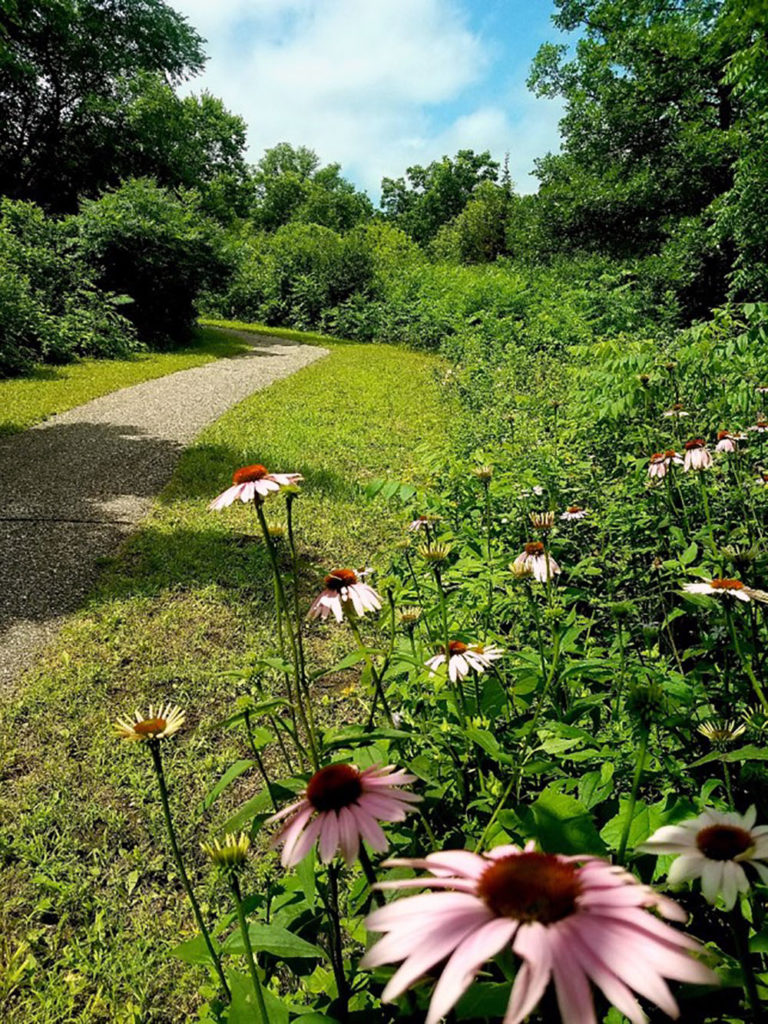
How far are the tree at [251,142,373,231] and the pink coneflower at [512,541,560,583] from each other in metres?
33.6

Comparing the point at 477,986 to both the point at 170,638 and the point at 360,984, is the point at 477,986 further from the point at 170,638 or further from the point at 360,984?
the point at 170,638

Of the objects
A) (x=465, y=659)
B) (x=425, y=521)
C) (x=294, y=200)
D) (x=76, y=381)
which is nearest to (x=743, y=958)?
(x=465, y=659)

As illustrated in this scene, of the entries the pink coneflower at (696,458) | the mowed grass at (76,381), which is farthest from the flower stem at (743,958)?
the mowed grass at (76,381)

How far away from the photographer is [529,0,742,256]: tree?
38.9 feet

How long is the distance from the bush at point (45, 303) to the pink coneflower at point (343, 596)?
8357mm

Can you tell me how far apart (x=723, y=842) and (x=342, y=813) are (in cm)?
33

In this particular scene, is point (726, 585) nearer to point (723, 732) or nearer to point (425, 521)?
point (723, 732)

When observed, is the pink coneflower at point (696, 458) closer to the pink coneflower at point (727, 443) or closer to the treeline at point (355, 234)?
the pink coneflower at point (727, 443)

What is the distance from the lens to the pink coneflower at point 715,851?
501mm

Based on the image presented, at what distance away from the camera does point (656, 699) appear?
2.46 feet

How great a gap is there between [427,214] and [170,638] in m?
47.3

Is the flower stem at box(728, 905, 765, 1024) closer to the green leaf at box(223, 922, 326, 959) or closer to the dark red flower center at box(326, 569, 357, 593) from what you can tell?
the green leaf at box(223, 922, 326, 959)

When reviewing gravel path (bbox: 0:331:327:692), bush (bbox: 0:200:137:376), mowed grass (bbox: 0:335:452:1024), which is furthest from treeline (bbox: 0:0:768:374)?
mowed grass (bbox: 0:335:452:1024)

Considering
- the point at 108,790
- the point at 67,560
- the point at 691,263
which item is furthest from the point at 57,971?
the point at 691,263
